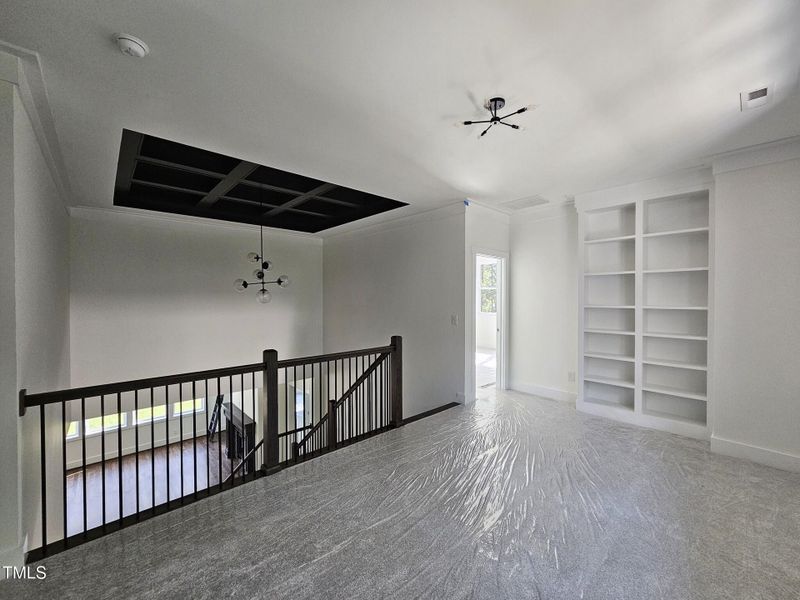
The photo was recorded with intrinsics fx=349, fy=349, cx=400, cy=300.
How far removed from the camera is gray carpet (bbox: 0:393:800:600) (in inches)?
69.3

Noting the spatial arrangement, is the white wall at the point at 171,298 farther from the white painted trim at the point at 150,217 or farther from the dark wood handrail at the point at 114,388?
the dark wood handrail at the point at 114,388

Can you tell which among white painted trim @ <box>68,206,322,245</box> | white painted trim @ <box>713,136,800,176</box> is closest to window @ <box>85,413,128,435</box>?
white painted trim @ <box>68,206,322,245</box>

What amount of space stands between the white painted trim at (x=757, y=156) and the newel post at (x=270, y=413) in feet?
14.7

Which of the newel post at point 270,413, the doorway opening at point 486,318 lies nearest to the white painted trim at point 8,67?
the newel post at point 270,413

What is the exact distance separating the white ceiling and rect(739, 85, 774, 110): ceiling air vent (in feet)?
0.18

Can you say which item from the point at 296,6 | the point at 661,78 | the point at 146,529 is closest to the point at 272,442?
the point at 146,529

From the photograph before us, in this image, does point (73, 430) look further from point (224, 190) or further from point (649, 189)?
point (649, 189)

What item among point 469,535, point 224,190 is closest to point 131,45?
point 224,190

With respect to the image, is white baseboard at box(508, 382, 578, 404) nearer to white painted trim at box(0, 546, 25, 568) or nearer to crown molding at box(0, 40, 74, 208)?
white painted trim at box(0, 546, 25, 568)

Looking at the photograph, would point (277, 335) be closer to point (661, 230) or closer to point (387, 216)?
point (387, 216)

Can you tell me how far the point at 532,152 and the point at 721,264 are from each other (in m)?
2.15

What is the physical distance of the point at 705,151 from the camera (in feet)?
10.5

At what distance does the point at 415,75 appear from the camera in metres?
2.09

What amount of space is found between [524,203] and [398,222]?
1.96 metres
